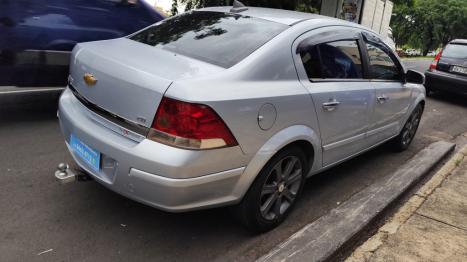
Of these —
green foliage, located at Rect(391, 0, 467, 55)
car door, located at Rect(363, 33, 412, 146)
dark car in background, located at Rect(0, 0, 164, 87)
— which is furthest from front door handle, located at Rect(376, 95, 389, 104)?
green foliage, located at Rect(391, 0, 467, 55)

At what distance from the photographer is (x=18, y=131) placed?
4934 millimetres

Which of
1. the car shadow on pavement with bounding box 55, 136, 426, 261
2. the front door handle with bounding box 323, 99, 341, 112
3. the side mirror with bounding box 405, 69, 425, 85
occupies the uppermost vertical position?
the side mirror with bounding box 405, 69, 425, 85

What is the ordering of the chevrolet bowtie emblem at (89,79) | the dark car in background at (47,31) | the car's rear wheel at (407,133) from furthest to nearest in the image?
the car's rear wheel at (407,133)
the dark car in background at (47,31)
the chevrolet bowtie emblem at (89,79)

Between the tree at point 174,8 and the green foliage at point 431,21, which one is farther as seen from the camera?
the green foliage at point 431,21

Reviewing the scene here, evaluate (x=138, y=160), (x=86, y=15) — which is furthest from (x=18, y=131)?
(x=138, y=160)

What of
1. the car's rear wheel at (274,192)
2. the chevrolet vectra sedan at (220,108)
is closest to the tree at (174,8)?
the chevrolet vectra sedan at (220,108)

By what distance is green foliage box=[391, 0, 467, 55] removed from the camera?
54750 mm

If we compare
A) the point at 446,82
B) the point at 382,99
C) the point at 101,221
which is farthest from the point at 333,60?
the point at 446,82

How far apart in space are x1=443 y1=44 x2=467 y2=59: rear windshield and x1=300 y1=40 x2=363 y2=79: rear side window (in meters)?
7.30

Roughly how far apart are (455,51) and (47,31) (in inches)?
354

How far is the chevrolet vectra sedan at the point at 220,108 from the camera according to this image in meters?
2.63

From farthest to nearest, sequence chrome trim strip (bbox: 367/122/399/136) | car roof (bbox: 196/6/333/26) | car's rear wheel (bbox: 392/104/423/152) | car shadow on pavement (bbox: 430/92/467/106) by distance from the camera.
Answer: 1. car shadow on pavement (bbox: 430/92/467/106)
2. car's rear wheel (bbox: 392/104/423/152)
3. chrome trim strip (bbox: 367/122/399/136)
4. car roof (bbox: 196/6/333/26)

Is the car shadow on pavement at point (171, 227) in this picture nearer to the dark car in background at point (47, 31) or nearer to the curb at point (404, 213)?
the curb at point (404, 213)

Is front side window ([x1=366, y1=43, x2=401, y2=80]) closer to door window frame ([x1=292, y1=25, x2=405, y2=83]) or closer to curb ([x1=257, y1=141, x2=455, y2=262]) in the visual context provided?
door window frame ([x1=292, y1=25, x2=405, y2=83])
